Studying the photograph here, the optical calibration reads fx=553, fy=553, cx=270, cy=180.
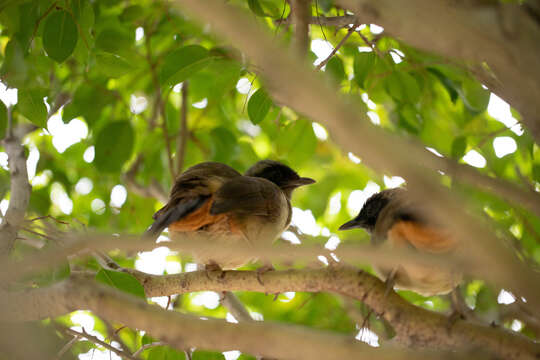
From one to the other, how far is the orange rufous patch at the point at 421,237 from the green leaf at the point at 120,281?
3.96 ft

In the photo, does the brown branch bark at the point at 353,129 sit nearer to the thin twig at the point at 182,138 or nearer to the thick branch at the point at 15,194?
the thick branch at the point at 15,194

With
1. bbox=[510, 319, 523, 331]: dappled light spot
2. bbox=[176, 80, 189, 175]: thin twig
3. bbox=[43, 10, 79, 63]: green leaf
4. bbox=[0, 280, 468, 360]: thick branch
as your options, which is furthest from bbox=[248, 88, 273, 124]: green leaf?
bbox=[510, 319, 523, 331]: dappled light spot

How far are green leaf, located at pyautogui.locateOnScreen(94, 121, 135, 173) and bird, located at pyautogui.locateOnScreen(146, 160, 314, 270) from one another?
32.7 inches

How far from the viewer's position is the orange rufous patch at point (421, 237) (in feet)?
8.14

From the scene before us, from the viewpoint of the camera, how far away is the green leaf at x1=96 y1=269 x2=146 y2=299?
2516 mm

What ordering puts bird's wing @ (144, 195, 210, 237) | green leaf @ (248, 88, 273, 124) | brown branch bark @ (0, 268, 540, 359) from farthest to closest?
green leaf @ (248, 88, 273, 124)
bird's wing @ (144, 195, 210, 237)
brown branch bark @ (0, 268, 540, 359)

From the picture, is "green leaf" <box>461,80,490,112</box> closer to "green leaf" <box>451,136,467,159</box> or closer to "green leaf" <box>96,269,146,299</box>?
"green leaf" <box>451,136,467,159</box>

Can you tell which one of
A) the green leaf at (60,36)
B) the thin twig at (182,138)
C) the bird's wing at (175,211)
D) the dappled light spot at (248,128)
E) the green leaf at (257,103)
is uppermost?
the green leaf at (60,36)

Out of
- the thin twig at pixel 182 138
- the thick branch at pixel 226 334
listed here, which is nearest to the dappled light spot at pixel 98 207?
the thin twig at pixel 182 138

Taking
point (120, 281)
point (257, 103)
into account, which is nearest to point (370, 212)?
point (257, 103)

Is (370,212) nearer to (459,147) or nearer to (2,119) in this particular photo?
(459,147)

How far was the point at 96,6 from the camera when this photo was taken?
3.97 m

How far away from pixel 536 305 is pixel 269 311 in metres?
3.56

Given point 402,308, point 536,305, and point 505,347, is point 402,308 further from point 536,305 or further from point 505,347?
point 536,305
